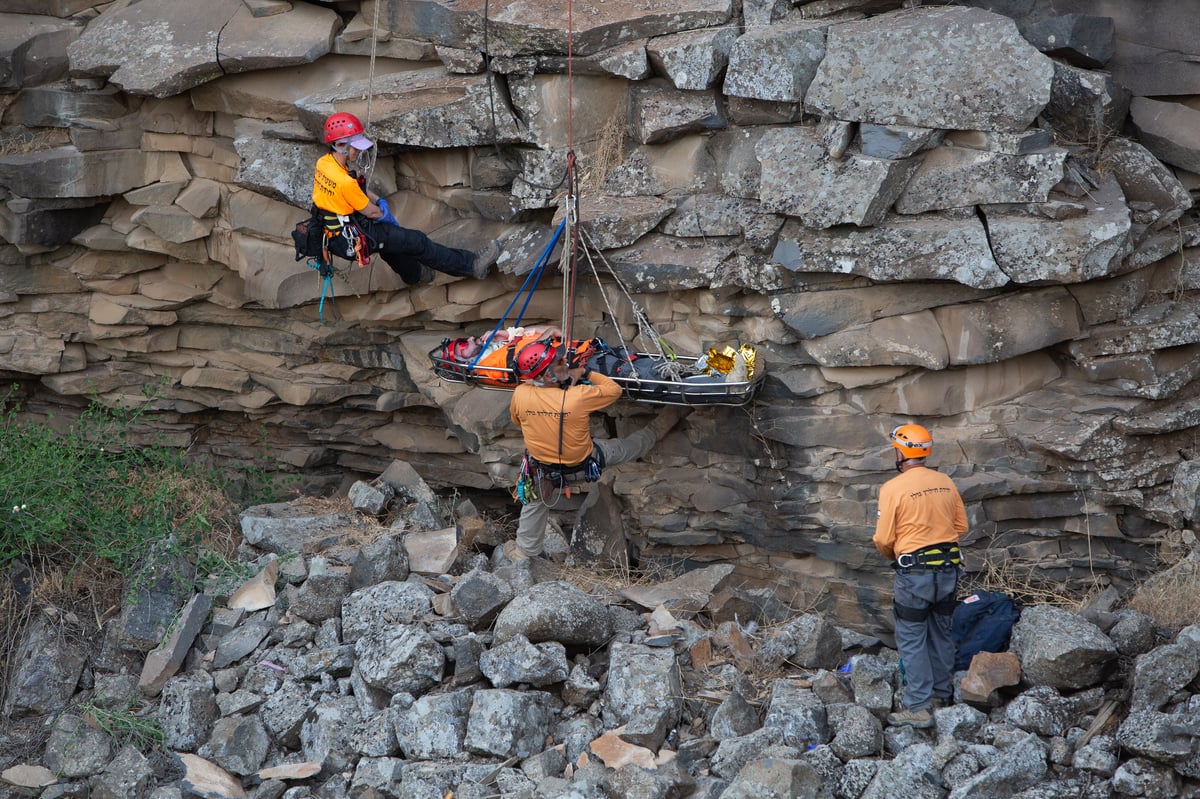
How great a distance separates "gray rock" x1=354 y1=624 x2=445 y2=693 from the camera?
6531 millimetres

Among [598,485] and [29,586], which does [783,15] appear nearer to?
[598,485]

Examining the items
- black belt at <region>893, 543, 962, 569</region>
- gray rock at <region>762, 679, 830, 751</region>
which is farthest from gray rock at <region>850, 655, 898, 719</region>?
black belt at <region>893, 543, 962, 569</region>

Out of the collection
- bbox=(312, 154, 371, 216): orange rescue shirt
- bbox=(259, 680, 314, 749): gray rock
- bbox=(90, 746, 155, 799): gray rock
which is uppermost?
bbox=(312, 154, 371, 216): orange rescue shirt

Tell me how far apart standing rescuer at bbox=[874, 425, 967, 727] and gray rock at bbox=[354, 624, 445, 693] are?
2547 millimetres

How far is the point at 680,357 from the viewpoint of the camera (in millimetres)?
7578

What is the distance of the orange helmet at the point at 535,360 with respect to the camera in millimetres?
7176

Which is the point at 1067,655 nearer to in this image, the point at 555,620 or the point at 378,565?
the point at 555,620

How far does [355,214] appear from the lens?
7387mm

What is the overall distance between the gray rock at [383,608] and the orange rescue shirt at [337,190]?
240 centimetres

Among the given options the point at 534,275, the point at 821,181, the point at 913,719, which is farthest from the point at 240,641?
the point at 821,181

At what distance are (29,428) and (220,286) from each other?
1.88 metres

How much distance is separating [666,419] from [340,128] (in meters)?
2.87

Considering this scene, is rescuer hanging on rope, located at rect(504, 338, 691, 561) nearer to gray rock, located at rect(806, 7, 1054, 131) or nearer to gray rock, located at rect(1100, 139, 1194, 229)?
gray rock, located at rect(806, 7, 1054, 131)

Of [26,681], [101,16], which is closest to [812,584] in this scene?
[26,681]
